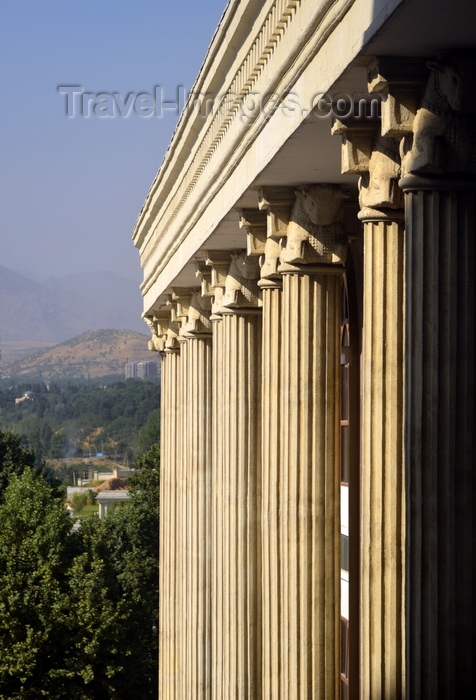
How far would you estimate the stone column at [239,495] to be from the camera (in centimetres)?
2356

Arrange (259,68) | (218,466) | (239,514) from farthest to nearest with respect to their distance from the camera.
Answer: (218,466) < (239,514) < (259,68)

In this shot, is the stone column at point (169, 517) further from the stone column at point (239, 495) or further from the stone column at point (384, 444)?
the stone column at point (384, 444)

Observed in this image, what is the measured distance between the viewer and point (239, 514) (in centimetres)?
2402

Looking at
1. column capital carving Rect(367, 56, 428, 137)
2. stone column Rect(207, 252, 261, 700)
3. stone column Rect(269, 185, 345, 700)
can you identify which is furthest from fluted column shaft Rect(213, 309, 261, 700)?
column capital carving Rect(367, 56, 428, 137)

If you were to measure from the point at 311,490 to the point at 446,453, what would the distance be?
6.88m

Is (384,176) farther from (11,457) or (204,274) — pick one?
(11,457)

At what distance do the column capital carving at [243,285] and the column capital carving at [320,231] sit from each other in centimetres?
572

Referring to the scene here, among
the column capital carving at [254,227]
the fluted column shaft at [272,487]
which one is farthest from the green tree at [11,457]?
the fluted column shaft at [272,487]

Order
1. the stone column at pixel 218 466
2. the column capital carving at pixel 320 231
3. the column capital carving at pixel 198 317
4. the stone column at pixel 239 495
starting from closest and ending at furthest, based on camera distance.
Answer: the column capital carving at pixel 320 231 → the stone column at pixel 239 495 → the stone column at pixel 218 466 → the column capital carving at pixel 198 317

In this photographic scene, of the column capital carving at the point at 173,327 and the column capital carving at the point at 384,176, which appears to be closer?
A: the column capital carving at the point at 384,176

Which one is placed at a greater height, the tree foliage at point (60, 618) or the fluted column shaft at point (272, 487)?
the fluted column shaft at point (272, 487)

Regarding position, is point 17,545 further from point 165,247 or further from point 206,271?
point 206,271

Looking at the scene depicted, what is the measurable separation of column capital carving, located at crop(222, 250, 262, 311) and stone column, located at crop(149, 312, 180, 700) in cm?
1222

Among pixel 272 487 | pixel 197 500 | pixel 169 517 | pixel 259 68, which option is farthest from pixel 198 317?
pixel 259 68
